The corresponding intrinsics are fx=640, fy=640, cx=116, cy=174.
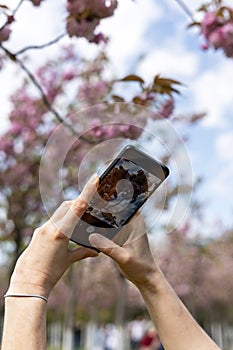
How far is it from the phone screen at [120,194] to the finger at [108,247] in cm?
3

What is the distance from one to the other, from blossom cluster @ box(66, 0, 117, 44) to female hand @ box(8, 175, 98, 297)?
2.01 m

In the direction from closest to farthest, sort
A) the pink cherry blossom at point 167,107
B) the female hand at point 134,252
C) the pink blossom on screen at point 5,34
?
1. the female hand at point 134,252
2. the pink blossom on screen at point 5,34
3. the pink cherry blossom at point 167,107

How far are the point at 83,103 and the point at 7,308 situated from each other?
8081 mm

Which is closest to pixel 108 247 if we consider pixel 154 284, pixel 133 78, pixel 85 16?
pixel 154 284

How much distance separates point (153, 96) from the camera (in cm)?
369

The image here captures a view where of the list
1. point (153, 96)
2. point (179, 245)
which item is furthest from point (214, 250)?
point (153, 96)

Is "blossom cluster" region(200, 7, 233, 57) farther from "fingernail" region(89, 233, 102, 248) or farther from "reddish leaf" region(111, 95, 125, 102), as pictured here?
"fingernail" region(89, 233, 102, 248)

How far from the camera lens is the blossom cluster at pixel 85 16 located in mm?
3100

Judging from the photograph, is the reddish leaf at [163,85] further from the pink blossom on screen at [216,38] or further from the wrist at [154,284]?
the wrist at [154,284]

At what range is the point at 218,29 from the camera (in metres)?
3.87

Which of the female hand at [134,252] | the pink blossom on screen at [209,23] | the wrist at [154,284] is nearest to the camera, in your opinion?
the female hand at [134,252]

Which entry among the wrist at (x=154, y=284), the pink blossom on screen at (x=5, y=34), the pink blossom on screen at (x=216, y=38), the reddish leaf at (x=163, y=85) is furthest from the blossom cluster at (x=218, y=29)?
the wrist at (x=154, y=284)

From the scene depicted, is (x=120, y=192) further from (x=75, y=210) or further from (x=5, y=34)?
(x=5, y=34)

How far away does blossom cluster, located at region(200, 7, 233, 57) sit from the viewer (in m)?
3.79
